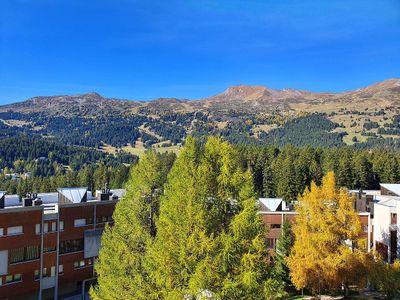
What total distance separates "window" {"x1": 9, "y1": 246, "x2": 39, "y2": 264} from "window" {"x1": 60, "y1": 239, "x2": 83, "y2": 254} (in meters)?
3.85

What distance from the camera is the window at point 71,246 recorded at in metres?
56.1

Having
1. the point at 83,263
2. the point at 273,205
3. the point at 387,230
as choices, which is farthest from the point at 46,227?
the point at 387,230

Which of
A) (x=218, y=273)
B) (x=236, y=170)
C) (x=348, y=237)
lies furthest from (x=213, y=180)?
(x=348, y=237)

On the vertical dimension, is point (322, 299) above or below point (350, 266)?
below

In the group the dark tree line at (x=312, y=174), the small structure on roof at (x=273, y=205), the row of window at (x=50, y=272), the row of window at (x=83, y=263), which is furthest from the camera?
the dark tree line at (x=312, y=174)

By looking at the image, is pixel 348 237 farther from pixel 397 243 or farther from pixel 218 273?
pixel 218 273

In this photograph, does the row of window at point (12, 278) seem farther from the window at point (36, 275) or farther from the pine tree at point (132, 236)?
the pine tree at point (132, 236)

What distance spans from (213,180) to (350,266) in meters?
24.8

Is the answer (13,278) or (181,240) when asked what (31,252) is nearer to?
(13,278)

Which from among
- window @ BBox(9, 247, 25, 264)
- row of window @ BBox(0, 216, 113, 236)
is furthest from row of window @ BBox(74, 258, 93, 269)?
window @ BBox(9, 247, 25, 264)

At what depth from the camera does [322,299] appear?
153 feet

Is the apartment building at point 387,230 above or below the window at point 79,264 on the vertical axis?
above

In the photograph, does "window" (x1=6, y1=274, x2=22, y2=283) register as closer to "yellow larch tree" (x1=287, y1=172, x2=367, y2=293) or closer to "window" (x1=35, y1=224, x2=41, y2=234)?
"window" (x1=35, y1=224, x2=41, y2=234)

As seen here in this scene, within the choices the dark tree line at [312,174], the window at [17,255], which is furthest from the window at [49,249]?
the dark tree line at [312,174]
